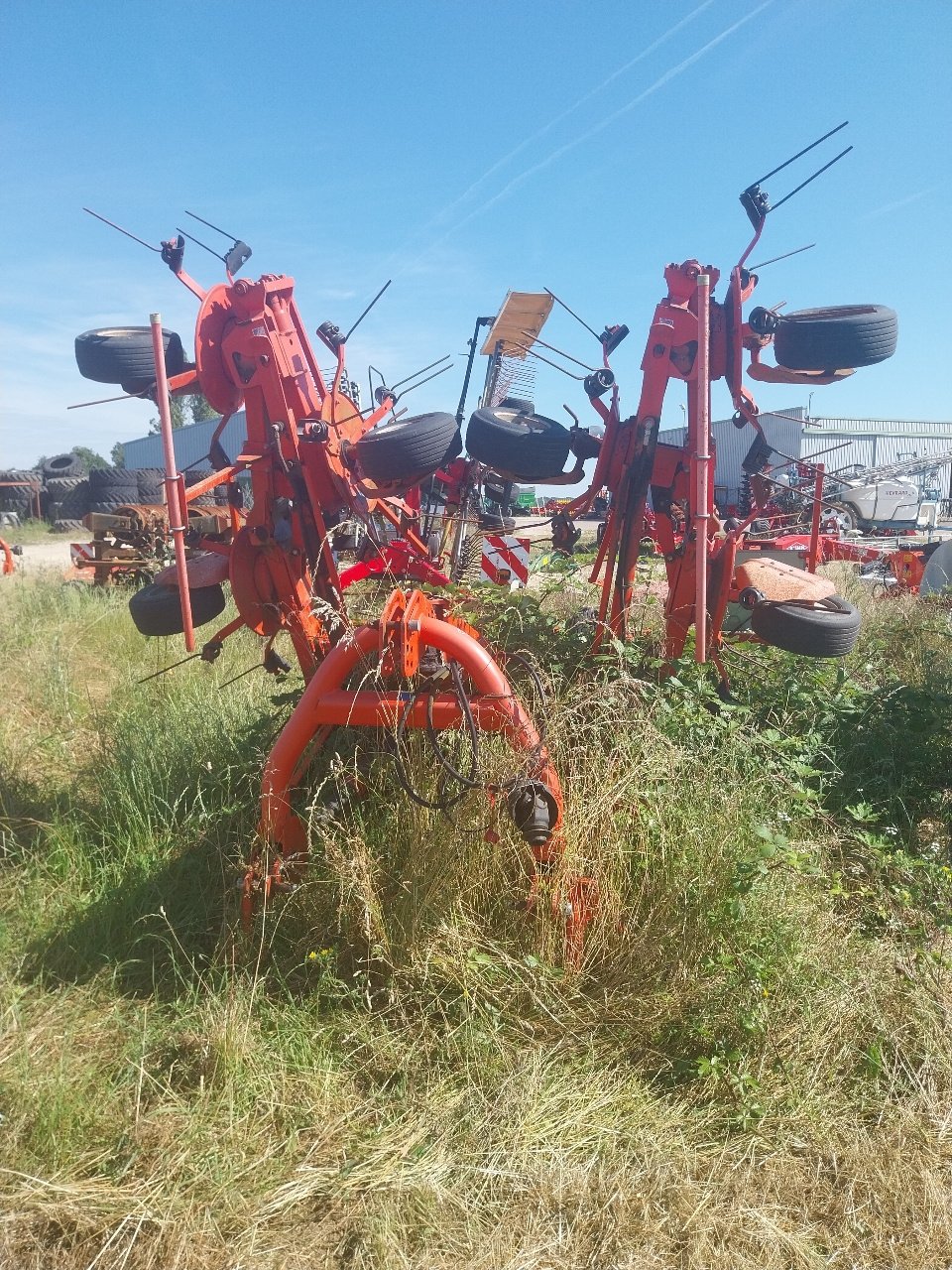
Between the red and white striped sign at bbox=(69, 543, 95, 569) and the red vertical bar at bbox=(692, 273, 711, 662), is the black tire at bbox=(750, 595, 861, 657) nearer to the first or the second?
the red vertical bar at bbox=(692, 273, 711, 662)

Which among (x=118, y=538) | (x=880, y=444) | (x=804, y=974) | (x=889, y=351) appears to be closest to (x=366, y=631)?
(x=804, y=974)

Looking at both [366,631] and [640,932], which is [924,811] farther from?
[366,631]

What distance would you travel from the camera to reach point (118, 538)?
12.3 m

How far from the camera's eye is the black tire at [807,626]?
401 centimetres

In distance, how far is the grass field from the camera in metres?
2.21

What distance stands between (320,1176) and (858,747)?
3.07 metres

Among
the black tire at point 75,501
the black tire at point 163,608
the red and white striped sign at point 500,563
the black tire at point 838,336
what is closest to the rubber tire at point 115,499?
the black tire at point 75,501

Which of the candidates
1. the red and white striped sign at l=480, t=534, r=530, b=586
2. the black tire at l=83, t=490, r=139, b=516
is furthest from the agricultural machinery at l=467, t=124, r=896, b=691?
the black tire at l=83, t=490, r=139, b=516

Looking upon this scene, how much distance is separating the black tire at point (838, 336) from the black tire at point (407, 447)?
1.68 metres

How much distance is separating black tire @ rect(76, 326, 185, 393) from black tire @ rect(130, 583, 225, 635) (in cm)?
99

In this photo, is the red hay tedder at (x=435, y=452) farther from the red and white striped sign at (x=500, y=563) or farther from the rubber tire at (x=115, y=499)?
the rubber tire at (x=115, y=499)

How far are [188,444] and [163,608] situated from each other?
4058 cm

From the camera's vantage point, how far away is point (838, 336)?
4148 mm

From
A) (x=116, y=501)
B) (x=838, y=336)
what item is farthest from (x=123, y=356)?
(x=116, y=501)
